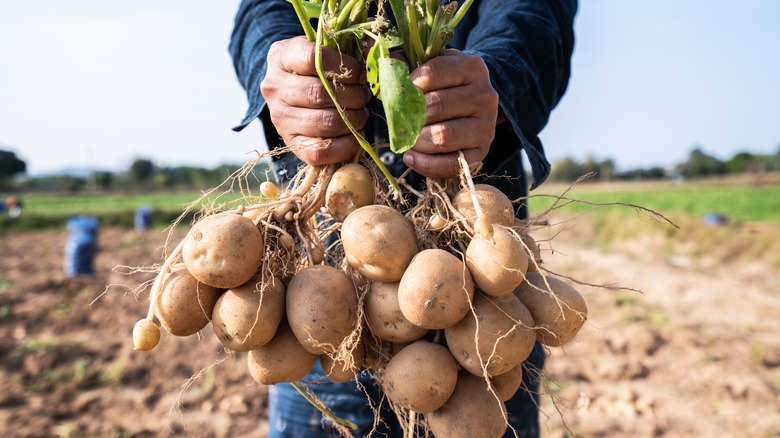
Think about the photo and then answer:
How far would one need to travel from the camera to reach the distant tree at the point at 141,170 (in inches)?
2317

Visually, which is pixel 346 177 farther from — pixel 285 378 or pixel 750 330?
pixel 750 330

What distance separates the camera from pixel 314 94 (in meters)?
1.41

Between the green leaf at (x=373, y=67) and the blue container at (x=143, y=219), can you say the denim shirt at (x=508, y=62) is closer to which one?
the green leaf at (x=373, y=67)

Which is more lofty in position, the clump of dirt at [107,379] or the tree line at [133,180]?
the clump of dirt at [107,379]

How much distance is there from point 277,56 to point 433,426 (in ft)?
3.78

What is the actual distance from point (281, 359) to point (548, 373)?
3.31 metres

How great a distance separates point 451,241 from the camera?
1.49 metres

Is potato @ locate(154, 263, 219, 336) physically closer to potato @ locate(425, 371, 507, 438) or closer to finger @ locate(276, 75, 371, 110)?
finger @ locate(276, 75, 371, 110)

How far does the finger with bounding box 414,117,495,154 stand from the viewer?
1.37m

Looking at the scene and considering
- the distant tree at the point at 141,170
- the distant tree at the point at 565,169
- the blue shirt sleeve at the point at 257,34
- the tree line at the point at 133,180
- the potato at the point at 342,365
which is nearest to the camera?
the potato at the point at 342,365

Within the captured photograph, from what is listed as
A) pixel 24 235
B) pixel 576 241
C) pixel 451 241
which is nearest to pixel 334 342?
pixel 451 241

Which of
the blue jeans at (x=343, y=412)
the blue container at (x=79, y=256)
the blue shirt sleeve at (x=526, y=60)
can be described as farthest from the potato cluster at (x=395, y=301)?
the blue container at (x=79, y=256)

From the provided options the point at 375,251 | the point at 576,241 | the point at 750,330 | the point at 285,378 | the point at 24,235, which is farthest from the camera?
the point at 24,235

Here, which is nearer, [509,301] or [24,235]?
[509,301]
